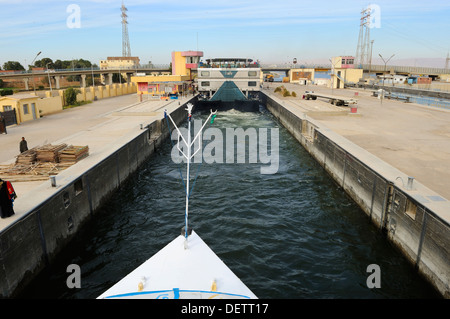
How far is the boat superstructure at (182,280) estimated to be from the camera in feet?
29.3

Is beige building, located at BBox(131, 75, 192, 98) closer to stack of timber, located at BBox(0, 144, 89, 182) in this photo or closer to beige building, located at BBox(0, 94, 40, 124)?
beige building, located at BBox(0, 94, 40, 124)

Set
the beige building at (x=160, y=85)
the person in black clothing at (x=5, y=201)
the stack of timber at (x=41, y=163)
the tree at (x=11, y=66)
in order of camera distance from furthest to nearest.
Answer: the tree at (x=11, y=66)
the beige building at (x=160, y=85)
the stack of timber at (x=41, y=163)
the person in black clothing at (x=5, y=201)

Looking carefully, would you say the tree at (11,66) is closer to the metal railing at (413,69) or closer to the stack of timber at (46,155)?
the metal railing at (413,69)

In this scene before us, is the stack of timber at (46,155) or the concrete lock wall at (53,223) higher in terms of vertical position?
the stack of timber at (46,155)

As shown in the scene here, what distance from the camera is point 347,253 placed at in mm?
14594

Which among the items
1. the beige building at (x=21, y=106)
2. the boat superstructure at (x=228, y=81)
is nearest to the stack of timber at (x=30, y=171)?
the beige building at (x=21, y=106)

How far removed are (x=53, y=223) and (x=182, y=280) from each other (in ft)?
25.2

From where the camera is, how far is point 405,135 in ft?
88.6

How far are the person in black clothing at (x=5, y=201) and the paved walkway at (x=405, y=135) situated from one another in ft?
57.4

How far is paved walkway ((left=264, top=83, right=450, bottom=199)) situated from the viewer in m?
17.9

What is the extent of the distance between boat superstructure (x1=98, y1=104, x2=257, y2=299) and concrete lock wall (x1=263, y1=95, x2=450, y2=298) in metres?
7.23
